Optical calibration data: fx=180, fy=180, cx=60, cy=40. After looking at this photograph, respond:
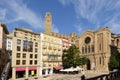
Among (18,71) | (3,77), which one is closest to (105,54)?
(18,71)

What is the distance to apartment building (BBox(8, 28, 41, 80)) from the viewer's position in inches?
1973

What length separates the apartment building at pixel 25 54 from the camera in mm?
50125

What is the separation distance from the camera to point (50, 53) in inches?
2430

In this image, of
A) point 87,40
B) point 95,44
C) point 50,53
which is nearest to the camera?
point 50,53

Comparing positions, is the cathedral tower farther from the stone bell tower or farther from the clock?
the clock

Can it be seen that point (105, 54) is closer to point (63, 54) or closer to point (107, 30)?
point (107, 30)

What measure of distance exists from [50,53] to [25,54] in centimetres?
1109

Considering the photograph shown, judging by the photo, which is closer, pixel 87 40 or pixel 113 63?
pixel 113 63

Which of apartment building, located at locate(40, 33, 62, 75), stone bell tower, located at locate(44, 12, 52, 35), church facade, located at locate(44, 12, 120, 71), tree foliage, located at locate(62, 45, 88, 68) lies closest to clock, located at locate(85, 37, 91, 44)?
church facade, located at locate(44, 12, 120, 71)

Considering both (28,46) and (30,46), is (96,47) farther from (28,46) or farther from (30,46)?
(28,46)

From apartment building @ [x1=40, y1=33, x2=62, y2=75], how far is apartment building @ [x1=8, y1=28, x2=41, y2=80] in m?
2.32

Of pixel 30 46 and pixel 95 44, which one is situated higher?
pixel 95 44

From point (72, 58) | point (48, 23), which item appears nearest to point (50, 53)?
point (72, 58)

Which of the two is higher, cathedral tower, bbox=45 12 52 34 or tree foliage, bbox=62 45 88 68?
cathedral tower, bbox=45 12 52 34
